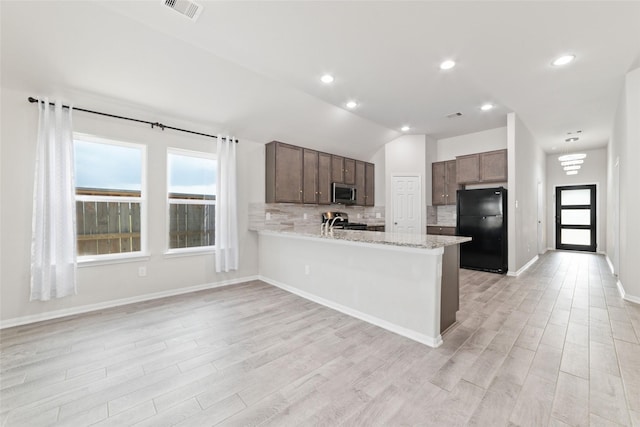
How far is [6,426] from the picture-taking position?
1464 mm

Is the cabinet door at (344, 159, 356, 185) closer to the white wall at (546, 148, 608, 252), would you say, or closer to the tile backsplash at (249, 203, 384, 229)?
the tile backsplash at (249, 203, 384, 229)

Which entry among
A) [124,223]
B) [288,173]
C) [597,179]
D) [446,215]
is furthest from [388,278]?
[597,179]

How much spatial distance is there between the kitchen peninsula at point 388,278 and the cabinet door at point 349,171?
8.45ft

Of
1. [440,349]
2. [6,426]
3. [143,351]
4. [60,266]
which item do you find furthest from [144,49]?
[440,349]

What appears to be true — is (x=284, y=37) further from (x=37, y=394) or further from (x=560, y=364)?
(x=560, y=364)

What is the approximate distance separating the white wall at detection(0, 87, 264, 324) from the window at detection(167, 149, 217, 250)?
→ 157 millimetres

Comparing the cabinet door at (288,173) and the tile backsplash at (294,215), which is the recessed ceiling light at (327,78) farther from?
the tile backsplash at (294,215)

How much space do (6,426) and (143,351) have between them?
2.68 feet

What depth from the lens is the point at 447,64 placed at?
10.1ft

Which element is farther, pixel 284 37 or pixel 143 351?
pixel 284 37

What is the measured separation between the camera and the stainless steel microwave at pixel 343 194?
555 centimetres

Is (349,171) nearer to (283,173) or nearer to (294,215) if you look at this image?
(294,215)

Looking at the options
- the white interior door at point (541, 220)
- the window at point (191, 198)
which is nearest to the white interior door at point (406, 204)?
the white interior door at point (541, 220)

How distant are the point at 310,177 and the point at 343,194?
951mm
